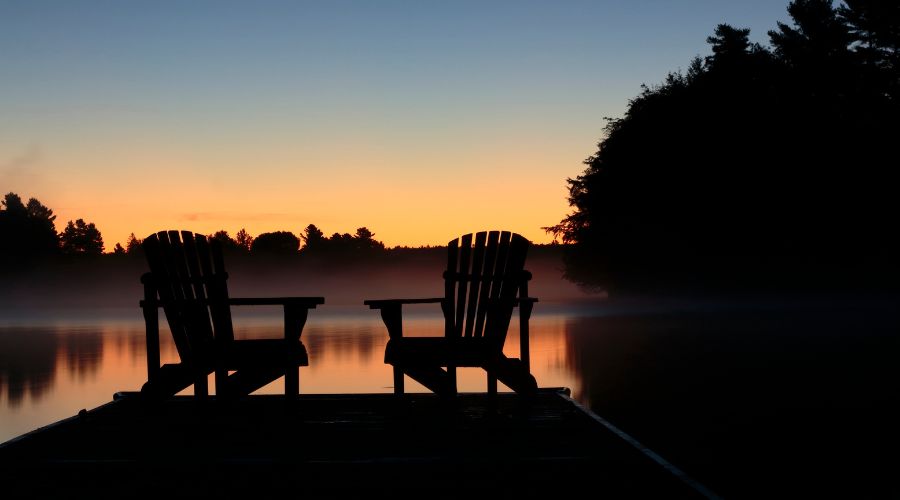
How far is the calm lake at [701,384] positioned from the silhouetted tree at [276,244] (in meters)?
92.4

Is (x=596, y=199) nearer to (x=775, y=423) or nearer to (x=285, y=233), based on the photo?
(x=775, y=423)

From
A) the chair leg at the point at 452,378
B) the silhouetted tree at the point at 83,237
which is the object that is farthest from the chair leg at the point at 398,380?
the silhouetted tree at the point at 83,237

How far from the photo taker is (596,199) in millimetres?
47719

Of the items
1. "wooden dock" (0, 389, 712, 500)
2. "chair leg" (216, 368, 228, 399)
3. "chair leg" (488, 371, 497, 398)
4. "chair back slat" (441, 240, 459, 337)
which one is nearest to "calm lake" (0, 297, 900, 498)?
"wooden dock" (0, 389, 712, 500)

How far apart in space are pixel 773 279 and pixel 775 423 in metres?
38.2

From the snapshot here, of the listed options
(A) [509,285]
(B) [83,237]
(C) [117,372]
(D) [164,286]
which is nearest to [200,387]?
(D) [164,286]

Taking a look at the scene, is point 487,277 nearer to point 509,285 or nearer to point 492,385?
point 509,285

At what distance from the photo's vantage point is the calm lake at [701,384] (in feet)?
22.8

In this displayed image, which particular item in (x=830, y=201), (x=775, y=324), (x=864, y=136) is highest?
(x=864, y=136)

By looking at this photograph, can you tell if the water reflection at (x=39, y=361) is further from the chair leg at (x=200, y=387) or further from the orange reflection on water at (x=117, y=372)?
the chair leg at (x=200, y=387)

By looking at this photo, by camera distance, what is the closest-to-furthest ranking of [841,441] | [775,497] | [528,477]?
[528,477]
[775,497]
[841,441]

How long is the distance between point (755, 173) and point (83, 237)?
110 m

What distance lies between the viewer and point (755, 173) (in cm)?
4416

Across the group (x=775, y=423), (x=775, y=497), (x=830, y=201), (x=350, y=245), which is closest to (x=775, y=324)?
(x=830, y=201)
